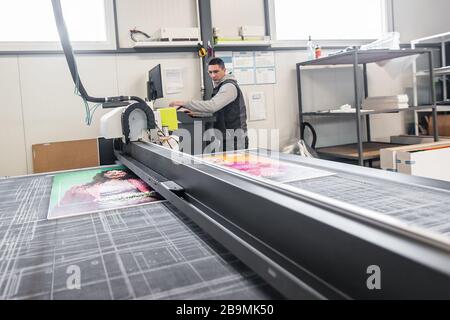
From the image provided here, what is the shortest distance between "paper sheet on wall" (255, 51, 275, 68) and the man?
0.60 metres

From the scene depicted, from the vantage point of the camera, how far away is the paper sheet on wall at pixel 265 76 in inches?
141

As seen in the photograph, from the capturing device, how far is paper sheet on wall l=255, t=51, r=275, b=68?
356 cm

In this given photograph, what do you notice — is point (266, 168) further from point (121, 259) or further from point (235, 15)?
point (235, 15)

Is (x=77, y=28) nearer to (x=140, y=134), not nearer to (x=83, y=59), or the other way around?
(x=83, y=59)

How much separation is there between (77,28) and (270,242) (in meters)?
2.94

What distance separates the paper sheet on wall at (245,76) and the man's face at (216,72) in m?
0.45

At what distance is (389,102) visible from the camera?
340 centimetres

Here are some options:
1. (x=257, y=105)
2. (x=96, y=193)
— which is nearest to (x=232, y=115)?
(x=257, y=105)

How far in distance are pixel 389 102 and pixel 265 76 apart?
3.52 feet

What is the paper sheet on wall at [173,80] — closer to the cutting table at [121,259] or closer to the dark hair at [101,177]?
the dark hair at [101,177]

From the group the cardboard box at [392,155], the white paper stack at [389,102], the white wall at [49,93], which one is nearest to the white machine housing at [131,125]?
the white wall at [49,93]

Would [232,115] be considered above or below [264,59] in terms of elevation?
below

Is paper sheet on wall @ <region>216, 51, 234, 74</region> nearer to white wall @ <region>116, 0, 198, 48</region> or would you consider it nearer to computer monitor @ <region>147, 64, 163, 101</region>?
white wall @ <region>116, 0, 198, 48</region>
